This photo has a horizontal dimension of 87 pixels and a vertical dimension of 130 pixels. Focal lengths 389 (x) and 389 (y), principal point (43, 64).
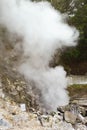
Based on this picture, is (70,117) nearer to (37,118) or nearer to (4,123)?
(37,118)

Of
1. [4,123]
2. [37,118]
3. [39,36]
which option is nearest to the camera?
[4,123]

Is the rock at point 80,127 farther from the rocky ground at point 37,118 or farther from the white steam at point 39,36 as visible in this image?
the white steam at point 39,36

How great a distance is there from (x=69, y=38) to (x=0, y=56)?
335 cm

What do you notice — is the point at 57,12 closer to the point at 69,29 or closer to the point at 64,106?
the point at 69,29

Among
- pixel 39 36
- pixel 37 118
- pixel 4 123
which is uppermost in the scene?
pixel 39 36

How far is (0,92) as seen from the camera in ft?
48.2

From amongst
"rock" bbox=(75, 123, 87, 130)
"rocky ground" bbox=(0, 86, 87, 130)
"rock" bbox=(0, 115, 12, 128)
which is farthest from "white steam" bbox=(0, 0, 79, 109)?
"rock" bbox=(0, 115, 12, 128)

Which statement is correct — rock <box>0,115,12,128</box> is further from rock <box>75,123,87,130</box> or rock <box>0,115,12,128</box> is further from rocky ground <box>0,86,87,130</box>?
rock <box>75,123,87,130</box>

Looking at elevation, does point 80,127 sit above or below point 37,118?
below

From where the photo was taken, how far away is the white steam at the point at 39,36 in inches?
635

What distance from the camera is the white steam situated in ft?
53.0

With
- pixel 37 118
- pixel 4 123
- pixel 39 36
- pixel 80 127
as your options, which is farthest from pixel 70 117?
pixel 39 36

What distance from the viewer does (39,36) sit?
56.3 feet

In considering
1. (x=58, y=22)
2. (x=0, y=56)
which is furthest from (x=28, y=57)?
(x=58, y=22)
